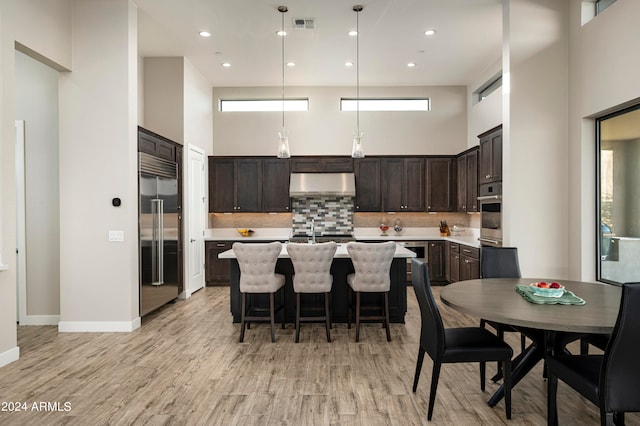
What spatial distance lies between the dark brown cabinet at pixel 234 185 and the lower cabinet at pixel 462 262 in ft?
11.7

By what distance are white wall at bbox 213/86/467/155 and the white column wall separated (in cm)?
336

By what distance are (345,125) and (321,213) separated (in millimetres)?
1763

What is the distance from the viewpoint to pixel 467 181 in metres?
6.96

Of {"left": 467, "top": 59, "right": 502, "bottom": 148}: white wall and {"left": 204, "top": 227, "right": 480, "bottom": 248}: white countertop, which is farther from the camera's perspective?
{"left": 204, "top": 227, "right": 480, "bottom": 248}: white countertop

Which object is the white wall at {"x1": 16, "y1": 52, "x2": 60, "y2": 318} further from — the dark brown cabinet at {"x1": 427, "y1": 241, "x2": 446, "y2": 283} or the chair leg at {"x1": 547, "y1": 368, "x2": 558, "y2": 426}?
the dark brown cabinet at {"x1": 427, "y1": 241, "x2": 446, "y2": 283}

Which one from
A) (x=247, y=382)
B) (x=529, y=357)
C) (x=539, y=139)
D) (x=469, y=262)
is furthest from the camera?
(x=469, y=262)

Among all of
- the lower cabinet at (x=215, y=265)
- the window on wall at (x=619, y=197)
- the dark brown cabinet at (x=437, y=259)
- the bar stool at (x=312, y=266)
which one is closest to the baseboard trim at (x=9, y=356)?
the bar stool at (x=312, y=266)

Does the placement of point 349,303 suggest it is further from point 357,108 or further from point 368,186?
point 357,108

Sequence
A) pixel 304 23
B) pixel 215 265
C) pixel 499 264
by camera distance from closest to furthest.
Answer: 1. pixel 499 264
2. pixel 304 23
3. pixel 215 265

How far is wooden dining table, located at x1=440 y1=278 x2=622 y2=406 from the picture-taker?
85.7 inches

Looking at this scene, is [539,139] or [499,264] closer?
[499,264]

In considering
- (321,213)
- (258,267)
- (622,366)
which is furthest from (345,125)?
(622,366)

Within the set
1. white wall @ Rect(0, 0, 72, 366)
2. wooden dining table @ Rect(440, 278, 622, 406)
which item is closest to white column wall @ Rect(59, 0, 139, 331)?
white wall @ Rect(0, 0, 72, 366)

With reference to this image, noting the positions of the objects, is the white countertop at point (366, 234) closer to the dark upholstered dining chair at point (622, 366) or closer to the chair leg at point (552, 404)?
the chair leg at point (552, 404)
